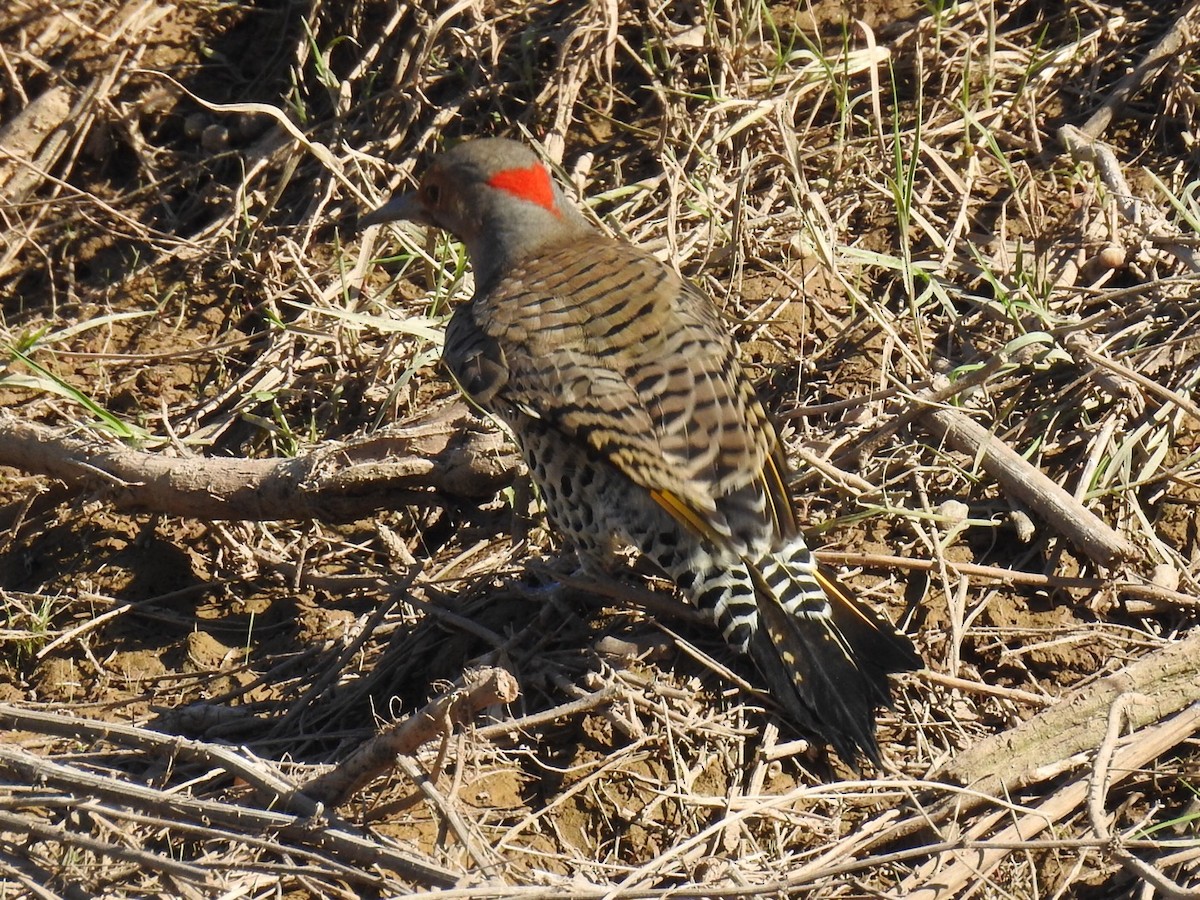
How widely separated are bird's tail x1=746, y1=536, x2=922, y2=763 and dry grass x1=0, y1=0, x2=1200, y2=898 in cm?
11

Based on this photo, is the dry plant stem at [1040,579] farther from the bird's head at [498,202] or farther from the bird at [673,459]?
the bird's head at [498,202]

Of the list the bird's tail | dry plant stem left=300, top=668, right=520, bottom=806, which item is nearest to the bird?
the bird's tail

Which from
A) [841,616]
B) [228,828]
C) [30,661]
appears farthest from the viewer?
[30,661]

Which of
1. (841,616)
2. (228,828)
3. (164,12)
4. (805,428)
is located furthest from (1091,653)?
(164,12)

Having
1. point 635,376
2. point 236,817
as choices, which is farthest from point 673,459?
point 236,817

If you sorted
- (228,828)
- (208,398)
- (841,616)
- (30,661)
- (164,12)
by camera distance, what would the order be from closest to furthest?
(228,828), (841,616), (30,661), (208,398), (164,12)

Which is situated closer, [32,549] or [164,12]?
[32,549]

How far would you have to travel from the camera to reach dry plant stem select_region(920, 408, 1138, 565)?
4.23m

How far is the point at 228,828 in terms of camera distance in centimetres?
351

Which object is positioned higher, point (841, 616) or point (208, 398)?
point (208, 398)

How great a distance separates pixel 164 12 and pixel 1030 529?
14.2 feet

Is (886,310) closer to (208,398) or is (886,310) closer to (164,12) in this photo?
(208,398)

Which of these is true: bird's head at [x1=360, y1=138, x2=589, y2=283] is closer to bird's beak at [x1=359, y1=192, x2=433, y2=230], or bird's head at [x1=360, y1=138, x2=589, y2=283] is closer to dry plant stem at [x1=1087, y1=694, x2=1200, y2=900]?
bird's beak at [x1=359, y1=192, x2=433, y2=230]

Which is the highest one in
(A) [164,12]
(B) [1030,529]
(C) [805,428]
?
(A) [164,12]
